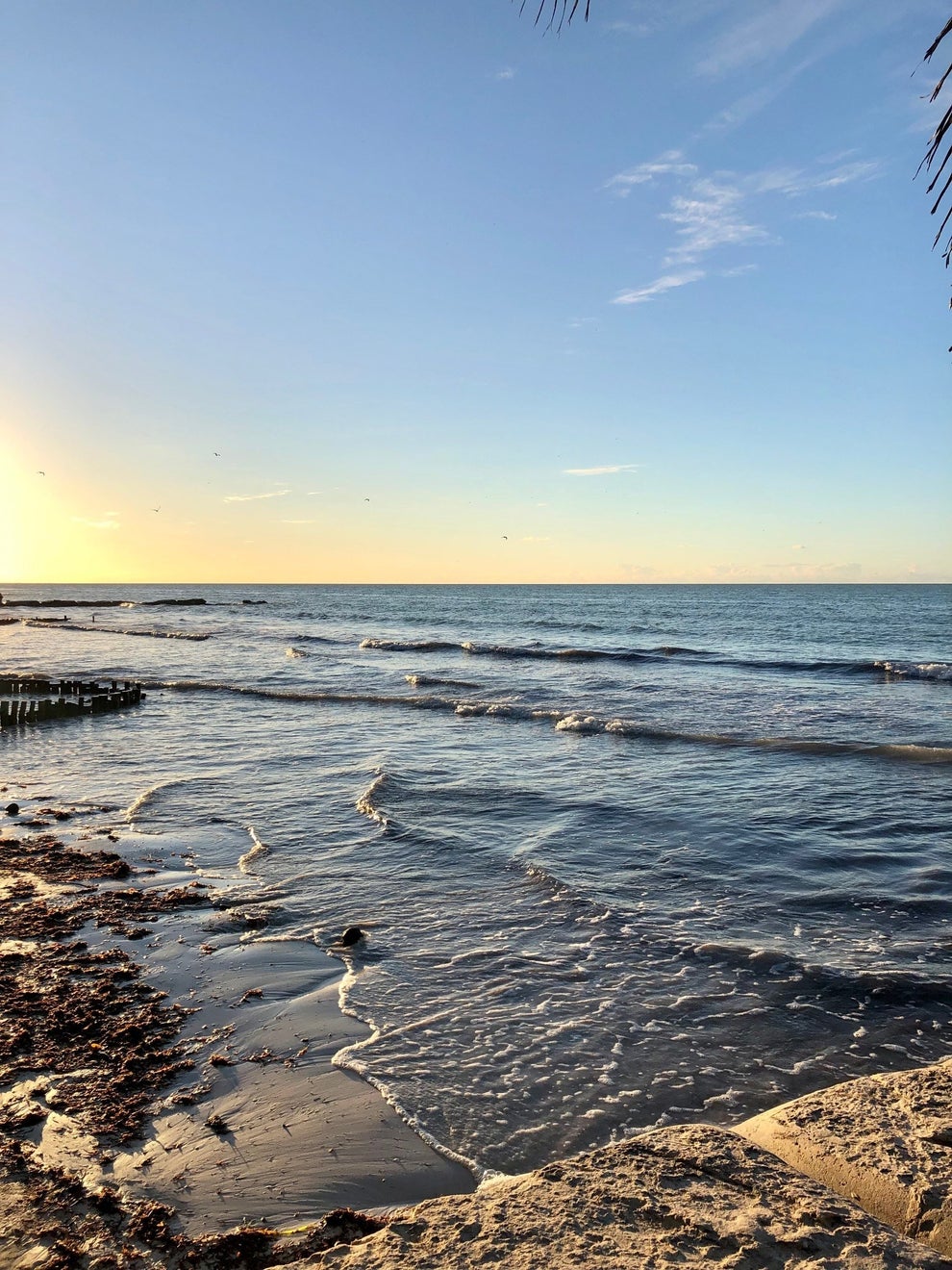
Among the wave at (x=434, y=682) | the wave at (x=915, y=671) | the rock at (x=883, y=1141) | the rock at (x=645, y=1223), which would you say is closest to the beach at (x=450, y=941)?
the rock at (x=645, y=1223)

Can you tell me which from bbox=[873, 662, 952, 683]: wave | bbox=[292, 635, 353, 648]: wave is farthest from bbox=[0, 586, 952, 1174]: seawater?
bbox=[292, 635, 353, 648]: wave

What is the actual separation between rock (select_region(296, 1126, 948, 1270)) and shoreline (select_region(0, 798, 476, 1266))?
53 centimetres

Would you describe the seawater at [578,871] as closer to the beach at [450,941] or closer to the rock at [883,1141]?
the beach at [450,941]

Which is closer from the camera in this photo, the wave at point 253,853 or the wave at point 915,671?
the wave at point 253,853

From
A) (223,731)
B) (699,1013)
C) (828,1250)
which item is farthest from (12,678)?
(828,1250)

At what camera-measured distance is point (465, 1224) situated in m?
3.18

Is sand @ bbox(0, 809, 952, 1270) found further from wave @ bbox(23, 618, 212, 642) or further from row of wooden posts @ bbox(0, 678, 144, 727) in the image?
wave @ bbox(23, 618, 212, 642)

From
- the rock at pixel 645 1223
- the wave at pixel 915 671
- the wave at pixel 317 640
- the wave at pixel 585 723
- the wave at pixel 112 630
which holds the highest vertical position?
the wave at pixel 112 630

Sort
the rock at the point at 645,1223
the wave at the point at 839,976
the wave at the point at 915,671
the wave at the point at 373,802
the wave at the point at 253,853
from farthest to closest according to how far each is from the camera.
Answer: the wave at the point at 915,671 → the wave at the point at 373,802 → the wave at the point at 253,853 → the wave at the point at 839,976 → the rock at the point at 645,1223

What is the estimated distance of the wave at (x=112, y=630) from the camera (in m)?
47.9

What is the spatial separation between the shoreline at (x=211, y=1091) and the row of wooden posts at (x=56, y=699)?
1348cm

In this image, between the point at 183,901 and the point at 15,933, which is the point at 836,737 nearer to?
the point at 183,901

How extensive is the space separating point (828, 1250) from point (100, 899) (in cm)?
676

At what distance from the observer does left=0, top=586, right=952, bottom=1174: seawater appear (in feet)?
16.0
